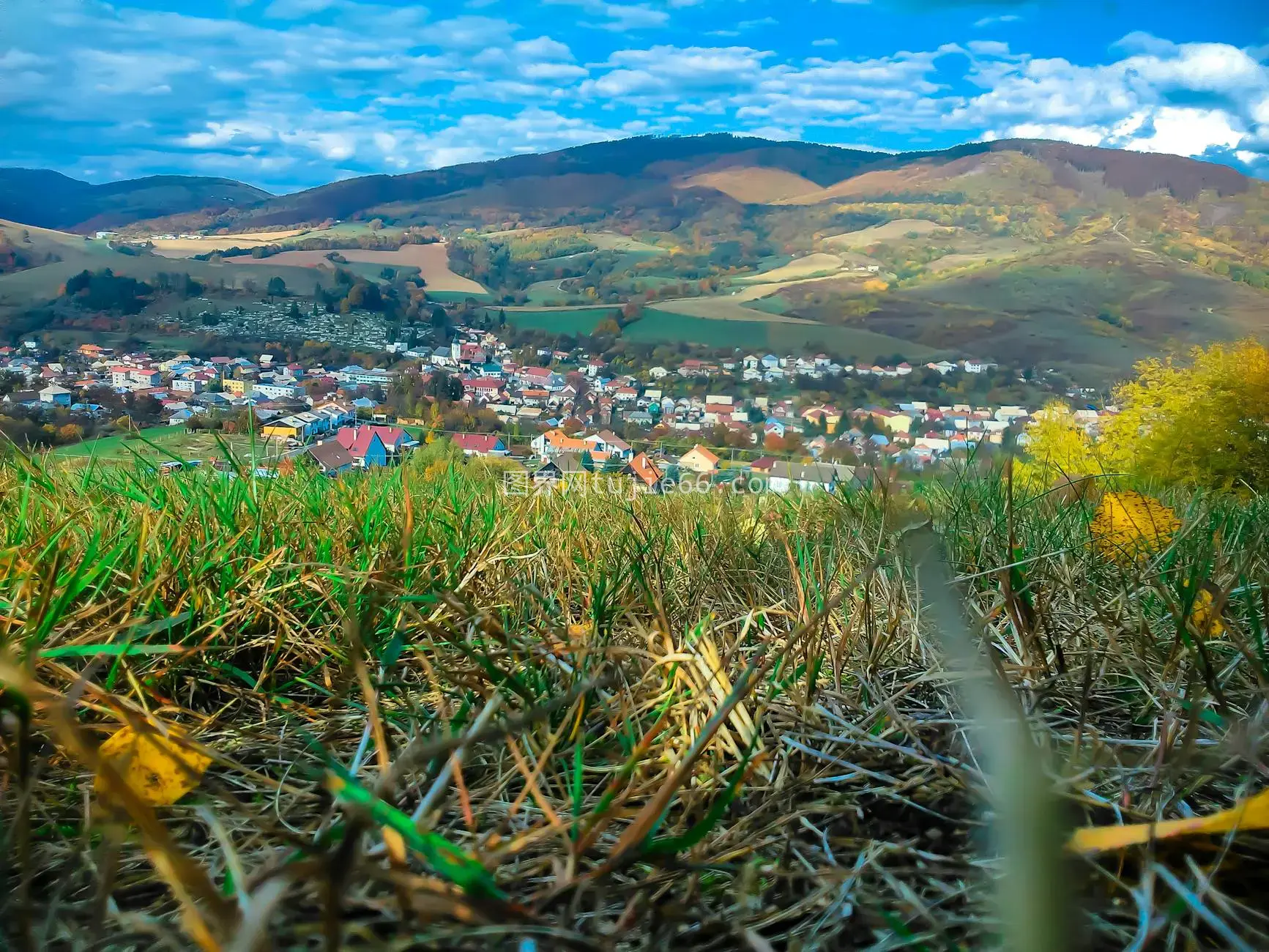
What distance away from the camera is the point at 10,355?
16969 mm

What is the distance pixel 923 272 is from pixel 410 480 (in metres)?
40.3

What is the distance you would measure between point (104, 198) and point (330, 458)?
38.8 m

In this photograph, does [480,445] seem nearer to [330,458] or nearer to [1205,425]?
[330,458]

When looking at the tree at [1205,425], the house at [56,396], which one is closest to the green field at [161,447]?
the house at [56,396]

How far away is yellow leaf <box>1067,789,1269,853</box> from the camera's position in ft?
1.83

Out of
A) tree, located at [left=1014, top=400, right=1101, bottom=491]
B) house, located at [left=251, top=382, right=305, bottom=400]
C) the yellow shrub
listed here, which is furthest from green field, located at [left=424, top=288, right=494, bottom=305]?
the yellow shrub

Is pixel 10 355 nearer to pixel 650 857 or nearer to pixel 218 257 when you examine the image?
pixel 218 257

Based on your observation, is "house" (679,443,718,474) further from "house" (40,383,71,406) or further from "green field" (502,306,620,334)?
"green field" (502,306,620,334)

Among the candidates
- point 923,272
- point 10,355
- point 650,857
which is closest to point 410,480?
point 650,857

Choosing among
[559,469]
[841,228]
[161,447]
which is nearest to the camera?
[161,447]

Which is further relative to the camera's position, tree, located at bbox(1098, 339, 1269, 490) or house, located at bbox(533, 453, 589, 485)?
tree, located at bbox(1098, 339, 1269, 490)

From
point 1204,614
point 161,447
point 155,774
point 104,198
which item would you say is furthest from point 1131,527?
point 104,198

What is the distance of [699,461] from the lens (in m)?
8.56

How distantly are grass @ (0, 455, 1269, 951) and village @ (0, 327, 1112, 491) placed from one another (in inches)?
18.3
